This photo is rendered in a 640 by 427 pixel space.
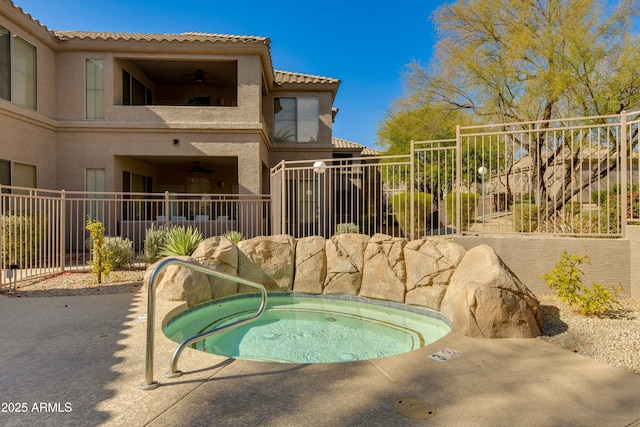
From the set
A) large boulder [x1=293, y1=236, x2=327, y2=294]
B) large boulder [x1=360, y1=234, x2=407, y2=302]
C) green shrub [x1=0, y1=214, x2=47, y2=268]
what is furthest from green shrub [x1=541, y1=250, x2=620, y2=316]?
green shrub [x1=0, y1=214, x2=47, y2=268]

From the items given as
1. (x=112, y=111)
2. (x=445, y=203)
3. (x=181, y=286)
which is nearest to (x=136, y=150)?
(x=112, y=111)

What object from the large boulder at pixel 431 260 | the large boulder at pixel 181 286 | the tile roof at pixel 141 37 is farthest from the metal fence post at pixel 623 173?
the tile roof at pixel 141 37

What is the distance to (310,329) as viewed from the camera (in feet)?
21.2

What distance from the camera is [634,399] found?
125 inches

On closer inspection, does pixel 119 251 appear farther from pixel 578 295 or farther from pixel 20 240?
pixel 578 295

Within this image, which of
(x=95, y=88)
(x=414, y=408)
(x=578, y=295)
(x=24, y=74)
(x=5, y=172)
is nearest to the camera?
(x=414, y=408)

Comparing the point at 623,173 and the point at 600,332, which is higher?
the point at 623,173

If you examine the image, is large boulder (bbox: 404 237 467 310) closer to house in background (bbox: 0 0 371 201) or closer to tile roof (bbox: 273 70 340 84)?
house in background (bbox: 0 0 371 201)

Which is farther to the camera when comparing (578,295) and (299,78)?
(299,78)

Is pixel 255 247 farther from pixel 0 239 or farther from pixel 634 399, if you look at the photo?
pixel 634 399

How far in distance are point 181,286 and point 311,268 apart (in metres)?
2.85

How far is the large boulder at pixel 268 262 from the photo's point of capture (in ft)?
27.1

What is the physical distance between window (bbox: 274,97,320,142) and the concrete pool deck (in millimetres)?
13015

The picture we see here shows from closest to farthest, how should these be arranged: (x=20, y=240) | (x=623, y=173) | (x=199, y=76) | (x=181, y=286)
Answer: (x=623, y=173) → (x=181, y=286) → (x=20, y=240) → (x=199, y=76)
